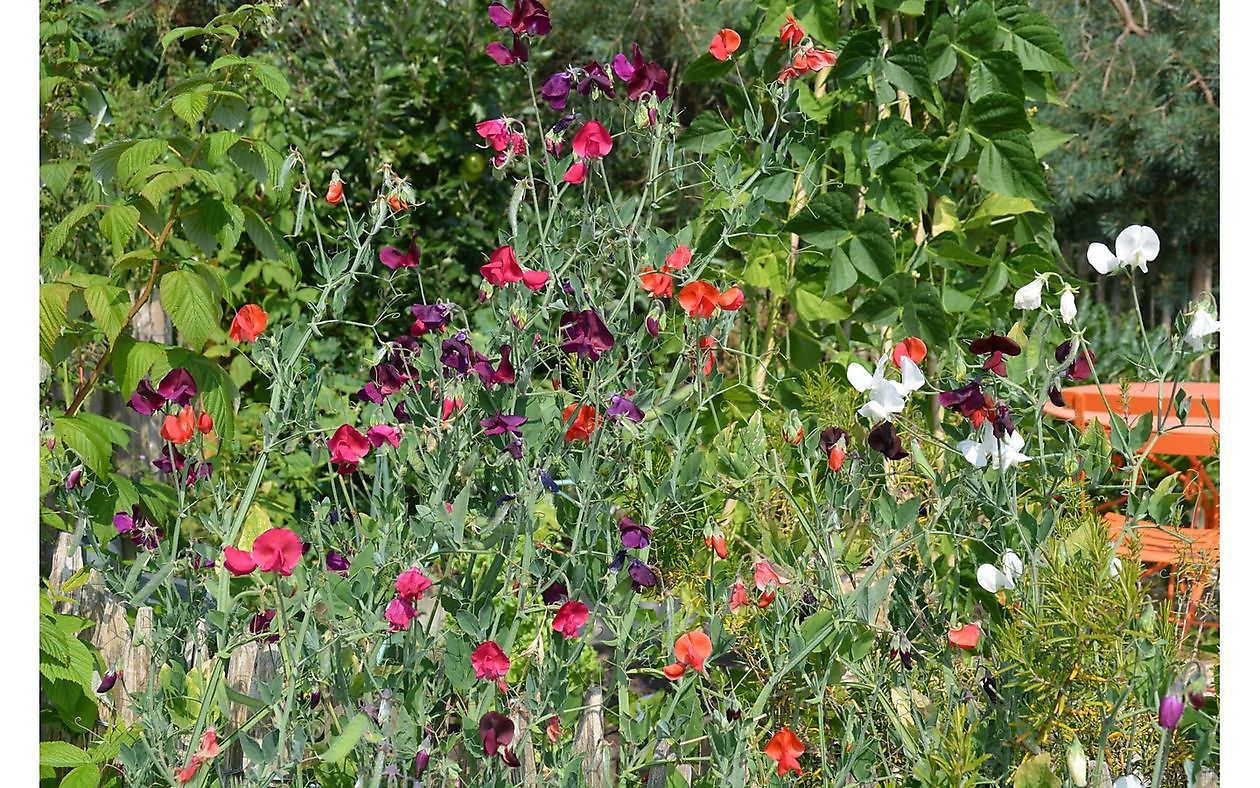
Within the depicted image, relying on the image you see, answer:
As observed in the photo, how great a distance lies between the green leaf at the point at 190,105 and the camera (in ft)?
5.88

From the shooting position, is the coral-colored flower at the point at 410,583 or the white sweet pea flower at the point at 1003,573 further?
the white sweet pea flower at the point at 1003,573

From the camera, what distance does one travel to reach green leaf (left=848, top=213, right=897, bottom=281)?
2150mm

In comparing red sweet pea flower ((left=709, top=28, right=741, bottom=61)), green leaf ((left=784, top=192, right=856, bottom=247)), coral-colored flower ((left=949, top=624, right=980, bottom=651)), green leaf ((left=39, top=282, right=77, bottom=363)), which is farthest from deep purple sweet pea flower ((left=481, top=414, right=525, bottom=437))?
green leaf ((left=784, top=192, right=856, bottom=247))

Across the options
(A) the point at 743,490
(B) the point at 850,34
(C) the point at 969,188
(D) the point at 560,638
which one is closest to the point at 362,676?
(D) the point at 560,638

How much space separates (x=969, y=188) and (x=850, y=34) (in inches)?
17.6

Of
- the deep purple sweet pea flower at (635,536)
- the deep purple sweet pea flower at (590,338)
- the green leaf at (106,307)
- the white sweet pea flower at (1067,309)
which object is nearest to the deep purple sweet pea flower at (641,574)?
the deep purple sweet pea flower at (635,536)

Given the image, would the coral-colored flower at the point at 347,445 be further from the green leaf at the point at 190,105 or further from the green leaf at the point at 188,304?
the green leaf at the point at 190,105

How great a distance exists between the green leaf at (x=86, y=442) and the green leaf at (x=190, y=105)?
0.47 metres

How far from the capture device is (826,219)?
2.19 meters

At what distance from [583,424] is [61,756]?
86 cm

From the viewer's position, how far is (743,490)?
1.70 m

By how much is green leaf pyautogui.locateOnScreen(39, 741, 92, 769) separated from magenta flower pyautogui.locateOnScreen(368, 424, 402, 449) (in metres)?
0.63

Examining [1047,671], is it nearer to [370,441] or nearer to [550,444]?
[550,444]

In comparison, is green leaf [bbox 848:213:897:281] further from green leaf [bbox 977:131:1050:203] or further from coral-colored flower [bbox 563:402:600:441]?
coral-colored flower [bbox 563:402:600:441]
